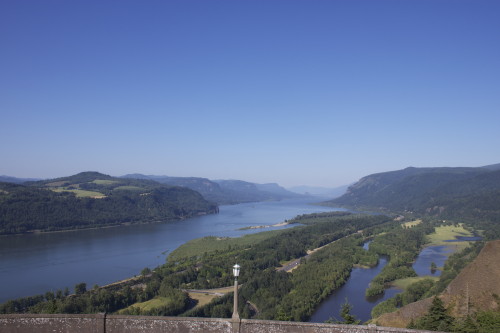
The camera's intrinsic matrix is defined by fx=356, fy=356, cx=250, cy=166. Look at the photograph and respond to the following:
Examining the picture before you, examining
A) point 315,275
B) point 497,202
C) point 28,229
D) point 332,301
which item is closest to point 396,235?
point 315,275

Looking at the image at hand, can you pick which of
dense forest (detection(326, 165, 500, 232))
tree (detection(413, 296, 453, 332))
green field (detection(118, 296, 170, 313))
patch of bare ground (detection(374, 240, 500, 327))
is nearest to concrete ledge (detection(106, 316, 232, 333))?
tree (detection(413, 296, 453, 332))

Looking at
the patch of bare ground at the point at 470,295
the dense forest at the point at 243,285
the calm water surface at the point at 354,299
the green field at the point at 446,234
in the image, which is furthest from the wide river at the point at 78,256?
the green field at the point at 446,234

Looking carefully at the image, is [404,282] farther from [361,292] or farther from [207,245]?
[207,245]

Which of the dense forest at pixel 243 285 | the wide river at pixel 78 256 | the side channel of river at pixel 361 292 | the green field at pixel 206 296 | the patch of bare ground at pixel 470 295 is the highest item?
the patch of bare ground at pixel 470 295

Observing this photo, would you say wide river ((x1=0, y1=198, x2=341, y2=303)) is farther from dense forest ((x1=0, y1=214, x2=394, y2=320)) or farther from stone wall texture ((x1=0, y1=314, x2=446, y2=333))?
stone wall texture ((x1=0, y1=314, x2=446, y2=333))

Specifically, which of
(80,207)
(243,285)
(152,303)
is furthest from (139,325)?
(80,207)

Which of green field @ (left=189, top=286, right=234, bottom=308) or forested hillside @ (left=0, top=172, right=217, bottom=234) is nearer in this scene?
green field @ (left=189, top=286, right=234, bottom=308)

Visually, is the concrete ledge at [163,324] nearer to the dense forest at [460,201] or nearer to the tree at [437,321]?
the tree at [437,321]
